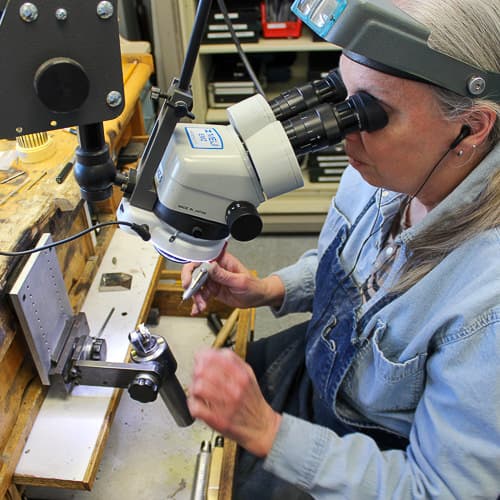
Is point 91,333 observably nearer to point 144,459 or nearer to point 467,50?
point 144,459

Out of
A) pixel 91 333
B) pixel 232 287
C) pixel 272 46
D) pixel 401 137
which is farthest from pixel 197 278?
pixel 272 46

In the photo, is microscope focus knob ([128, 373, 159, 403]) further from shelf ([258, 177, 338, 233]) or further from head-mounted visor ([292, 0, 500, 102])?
shelf ([258, 177, 338, 233])

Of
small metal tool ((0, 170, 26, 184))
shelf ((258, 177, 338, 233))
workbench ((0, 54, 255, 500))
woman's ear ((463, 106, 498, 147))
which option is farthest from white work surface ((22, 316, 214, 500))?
shelf ((258, 177, 338, 233))

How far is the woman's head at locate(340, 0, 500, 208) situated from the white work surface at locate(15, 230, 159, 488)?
544 millimetres

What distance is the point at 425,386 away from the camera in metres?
0.78

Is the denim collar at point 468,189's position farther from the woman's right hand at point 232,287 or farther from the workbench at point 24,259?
the workbench at point 24,259

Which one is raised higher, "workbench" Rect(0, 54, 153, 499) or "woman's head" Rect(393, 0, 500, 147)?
"woman's head" Rect(393, 0, 500, 147)

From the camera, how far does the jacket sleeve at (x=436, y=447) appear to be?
66cm

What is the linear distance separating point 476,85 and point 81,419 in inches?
29.7

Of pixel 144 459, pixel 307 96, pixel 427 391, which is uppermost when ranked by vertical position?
pixel 307 96

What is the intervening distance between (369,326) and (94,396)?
48 cm

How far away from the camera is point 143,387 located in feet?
2.47

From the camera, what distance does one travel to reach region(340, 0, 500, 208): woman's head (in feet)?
1.93

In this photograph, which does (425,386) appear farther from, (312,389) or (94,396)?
(94,396)
